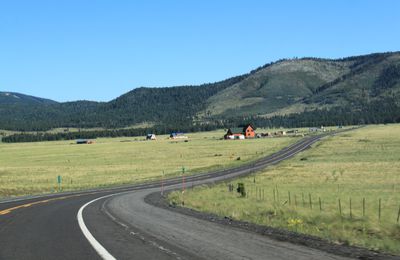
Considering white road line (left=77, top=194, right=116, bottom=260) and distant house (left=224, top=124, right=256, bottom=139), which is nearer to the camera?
white road line (left=77, top=194, right=116, bottom=260)

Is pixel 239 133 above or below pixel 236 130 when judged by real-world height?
below

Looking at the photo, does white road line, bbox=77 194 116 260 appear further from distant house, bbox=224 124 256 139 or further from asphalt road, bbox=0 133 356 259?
distant house, bbox=224 124 256 139

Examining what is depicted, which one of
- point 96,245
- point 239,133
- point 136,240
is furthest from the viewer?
point 239,133

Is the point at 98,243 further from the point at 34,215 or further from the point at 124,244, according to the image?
the point at 34,215

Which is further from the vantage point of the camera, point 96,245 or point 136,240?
point 136,240

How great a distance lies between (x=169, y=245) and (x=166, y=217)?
710 cm

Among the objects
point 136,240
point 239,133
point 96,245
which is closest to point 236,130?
point 239,133

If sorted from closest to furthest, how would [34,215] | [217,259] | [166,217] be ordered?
1. [217,259]
2. [166,217]
3. [34,215]

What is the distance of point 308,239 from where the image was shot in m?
13.2

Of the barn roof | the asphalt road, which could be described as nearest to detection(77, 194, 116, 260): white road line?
the asphalt road

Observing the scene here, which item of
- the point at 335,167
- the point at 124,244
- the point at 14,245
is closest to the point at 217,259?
the point at 124,244

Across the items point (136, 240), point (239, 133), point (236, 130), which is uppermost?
point (236, 130)

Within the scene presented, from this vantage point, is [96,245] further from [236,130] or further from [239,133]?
[236,130]

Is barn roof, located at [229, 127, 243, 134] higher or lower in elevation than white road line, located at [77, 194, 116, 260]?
higher
